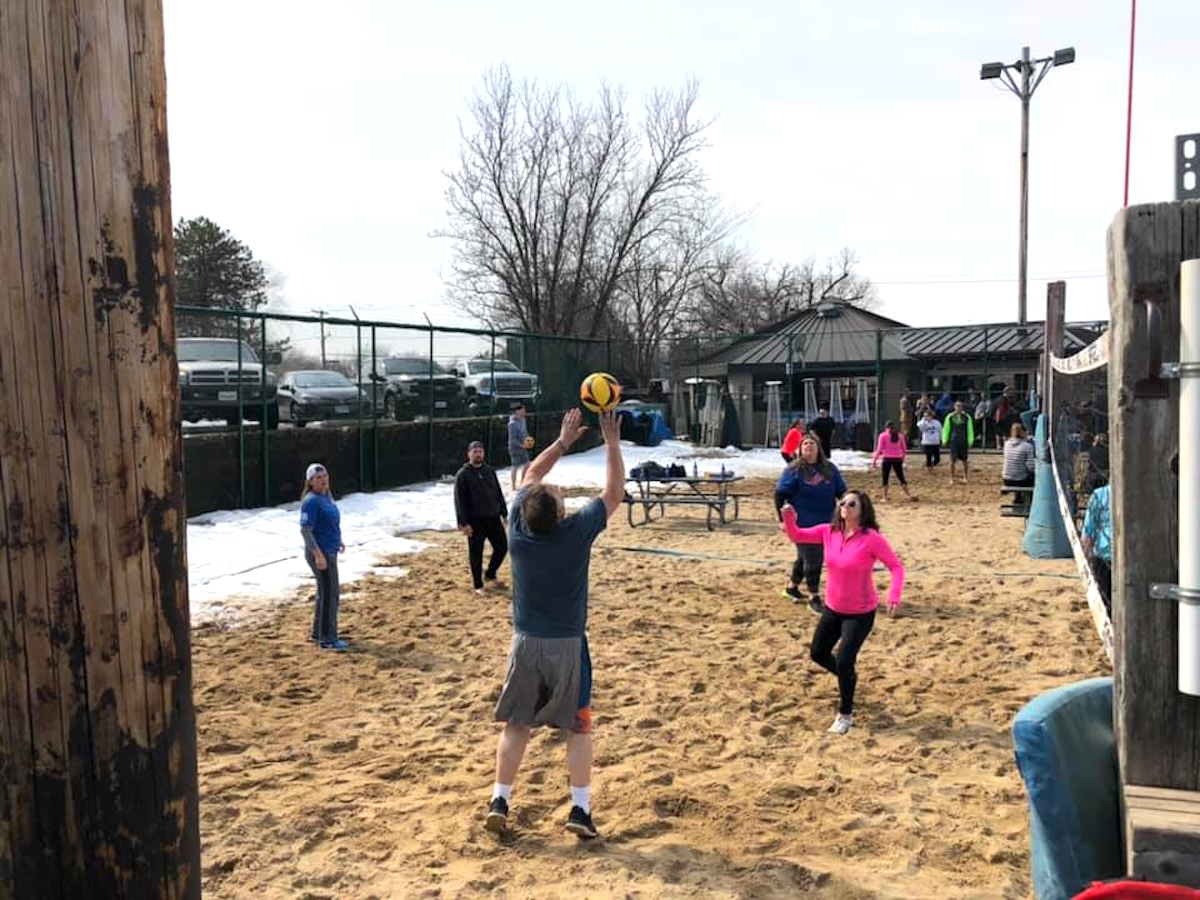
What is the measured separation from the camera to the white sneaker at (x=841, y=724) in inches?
221

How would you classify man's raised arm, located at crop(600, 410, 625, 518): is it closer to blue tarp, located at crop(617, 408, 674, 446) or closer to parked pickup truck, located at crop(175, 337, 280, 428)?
parked pickup truck, located at crop(175, 337, 280, 428)

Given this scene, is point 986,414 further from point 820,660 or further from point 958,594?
point 820,660

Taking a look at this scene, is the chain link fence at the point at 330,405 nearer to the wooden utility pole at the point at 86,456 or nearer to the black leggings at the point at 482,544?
the black leggings at the point at 482,544

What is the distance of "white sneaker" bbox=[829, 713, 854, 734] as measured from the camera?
5.61 metres

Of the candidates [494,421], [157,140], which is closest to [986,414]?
[494,421]

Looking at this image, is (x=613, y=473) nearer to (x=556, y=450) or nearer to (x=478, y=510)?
(x=556, y=450)

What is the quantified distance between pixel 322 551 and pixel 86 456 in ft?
20.1

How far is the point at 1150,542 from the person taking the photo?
2.42 metres

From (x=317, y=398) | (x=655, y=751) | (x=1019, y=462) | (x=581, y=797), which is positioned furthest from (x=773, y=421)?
(x=581, y=797)

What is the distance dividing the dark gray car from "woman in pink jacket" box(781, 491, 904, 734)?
13101 mm

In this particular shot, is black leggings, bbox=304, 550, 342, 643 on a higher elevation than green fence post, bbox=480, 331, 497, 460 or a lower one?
lower

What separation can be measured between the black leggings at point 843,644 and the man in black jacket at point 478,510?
4532mm

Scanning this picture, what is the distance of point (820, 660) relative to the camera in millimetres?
5961

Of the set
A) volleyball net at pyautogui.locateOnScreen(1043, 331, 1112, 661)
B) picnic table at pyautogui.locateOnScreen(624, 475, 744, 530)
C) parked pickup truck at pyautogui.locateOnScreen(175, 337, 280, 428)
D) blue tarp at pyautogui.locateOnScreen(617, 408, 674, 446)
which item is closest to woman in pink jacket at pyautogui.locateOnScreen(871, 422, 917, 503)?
volleyball net at pyautogui.locateOnScreen(1043, 331, 1112, 661)
